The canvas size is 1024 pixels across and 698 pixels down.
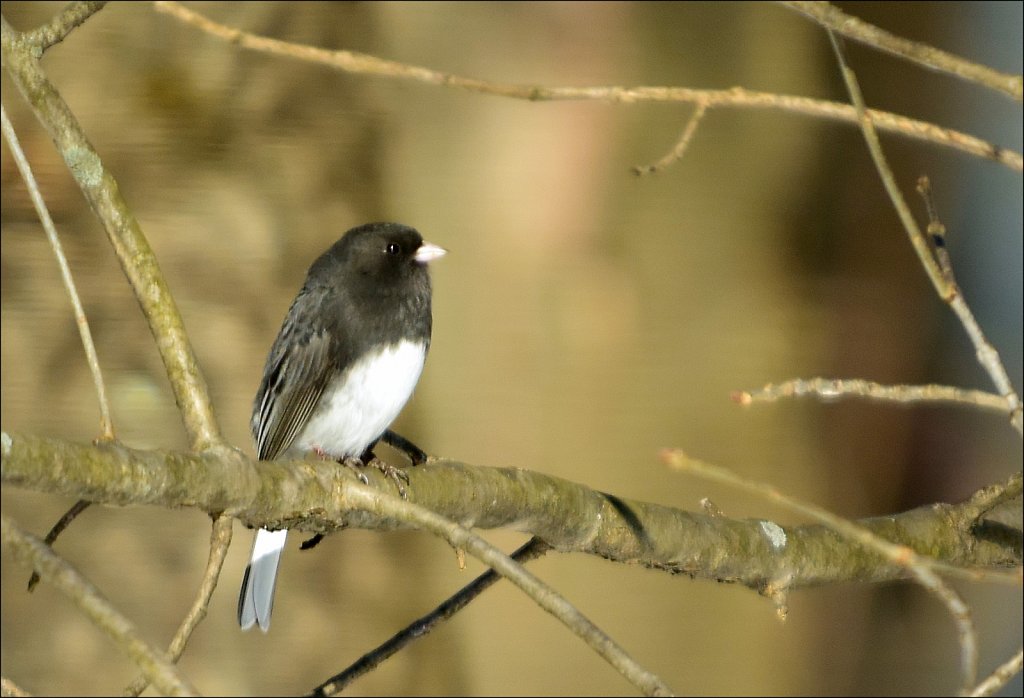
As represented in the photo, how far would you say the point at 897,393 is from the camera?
44.2 inches

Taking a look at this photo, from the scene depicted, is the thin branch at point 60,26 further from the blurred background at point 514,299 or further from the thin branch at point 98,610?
the blurred background at point 514,299

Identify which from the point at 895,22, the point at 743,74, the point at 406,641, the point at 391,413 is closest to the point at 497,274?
the point at 743,74

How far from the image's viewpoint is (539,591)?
113 cm

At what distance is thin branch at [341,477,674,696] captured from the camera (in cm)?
108

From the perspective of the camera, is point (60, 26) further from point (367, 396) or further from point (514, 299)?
point (514, 299)

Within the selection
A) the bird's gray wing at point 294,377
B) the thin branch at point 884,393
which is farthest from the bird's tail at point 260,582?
the thin branch at point 884,393

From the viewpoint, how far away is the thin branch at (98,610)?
948 mm

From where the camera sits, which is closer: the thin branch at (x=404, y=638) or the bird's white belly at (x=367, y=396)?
the thin branch at (x=404, y=638)

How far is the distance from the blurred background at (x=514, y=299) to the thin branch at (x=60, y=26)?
1492 millimetres

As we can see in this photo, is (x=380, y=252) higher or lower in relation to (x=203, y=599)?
higher

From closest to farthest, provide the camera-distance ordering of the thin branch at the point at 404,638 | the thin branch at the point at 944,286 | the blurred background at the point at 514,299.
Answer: the thin branch at the point at 944,286 < the thin branch at the point at 404,638 < the blurred background at the point at 514,299

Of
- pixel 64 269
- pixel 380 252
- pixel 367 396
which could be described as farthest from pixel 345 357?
pixel 64 269

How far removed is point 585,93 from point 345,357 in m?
0.87

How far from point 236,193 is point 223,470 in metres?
1.89
